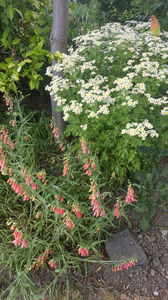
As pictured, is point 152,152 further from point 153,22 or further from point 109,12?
point 109,12

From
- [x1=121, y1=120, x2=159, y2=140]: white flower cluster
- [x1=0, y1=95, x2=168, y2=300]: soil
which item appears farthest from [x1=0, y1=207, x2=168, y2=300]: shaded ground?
[x1=121, y1=120, x2=159, y2=140]: white flower cluster

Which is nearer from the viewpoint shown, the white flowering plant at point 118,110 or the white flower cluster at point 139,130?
the white flower cluster at point 139,130

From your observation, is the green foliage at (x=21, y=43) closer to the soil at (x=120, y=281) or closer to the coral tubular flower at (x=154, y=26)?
the coral tubular flower at (x=154, y=26)

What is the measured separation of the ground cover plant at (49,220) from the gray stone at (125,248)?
0.30 ft

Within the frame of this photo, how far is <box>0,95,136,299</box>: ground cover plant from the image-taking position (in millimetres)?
1756

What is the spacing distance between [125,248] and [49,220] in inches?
27.8

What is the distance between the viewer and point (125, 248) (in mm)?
2199

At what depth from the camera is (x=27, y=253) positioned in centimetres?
Answer: 206

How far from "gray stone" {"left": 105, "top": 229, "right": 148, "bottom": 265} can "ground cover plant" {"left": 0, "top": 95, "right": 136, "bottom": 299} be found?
93mm

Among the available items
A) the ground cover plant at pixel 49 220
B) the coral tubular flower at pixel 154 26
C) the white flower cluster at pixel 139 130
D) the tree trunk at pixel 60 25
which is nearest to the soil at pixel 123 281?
the ground cover plant at pixel 49 220

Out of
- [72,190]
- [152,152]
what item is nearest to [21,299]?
[72,190]

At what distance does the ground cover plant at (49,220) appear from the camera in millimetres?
1756

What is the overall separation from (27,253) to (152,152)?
1371 millimetres

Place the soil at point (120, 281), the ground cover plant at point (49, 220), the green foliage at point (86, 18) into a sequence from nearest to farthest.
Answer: the ground cover plant at point (49, 220) < the soil at point (120, 281) < the green foliage at point (86, 18)
